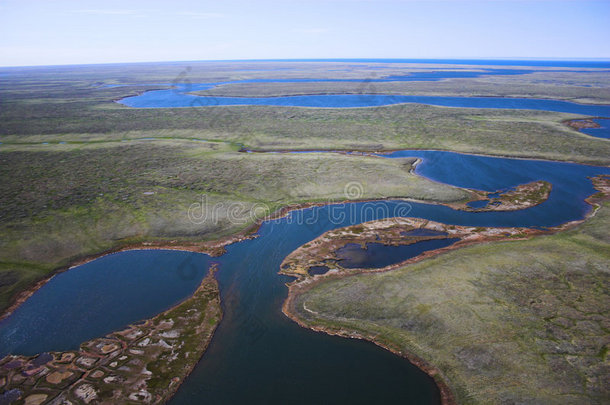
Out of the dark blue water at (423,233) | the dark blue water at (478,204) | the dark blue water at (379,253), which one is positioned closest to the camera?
the dark blue water at (379,253)

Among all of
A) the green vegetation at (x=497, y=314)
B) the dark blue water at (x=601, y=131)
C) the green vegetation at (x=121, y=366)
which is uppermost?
the dark blue water at (x=601, y=131)

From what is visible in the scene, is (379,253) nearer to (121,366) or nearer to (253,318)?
(253,318)

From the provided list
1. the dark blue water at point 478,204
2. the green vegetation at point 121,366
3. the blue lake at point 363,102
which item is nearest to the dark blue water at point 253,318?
the green vegetation at point 121,366

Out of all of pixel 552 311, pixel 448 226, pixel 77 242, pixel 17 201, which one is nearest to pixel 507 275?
pixel 552 311

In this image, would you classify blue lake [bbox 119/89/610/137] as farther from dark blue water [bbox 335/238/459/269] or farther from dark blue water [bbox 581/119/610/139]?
dark blue water [bbox 335/238/459/269]

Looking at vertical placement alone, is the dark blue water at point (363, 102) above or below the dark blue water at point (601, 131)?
above

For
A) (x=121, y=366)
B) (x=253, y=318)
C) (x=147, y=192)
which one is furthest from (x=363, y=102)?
(x=121, y=366)

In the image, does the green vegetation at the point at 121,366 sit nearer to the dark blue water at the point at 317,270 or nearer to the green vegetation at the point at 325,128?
the dark blue water at the point at 317,270

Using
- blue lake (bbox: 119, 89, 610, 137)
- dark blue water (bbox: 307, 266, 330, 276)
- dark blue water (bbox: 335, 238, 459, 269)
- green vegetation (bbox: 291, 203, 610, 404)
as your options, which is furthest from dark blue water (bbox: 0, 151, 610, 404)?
blue lake (bbox: 119, 89, 610, 137)
